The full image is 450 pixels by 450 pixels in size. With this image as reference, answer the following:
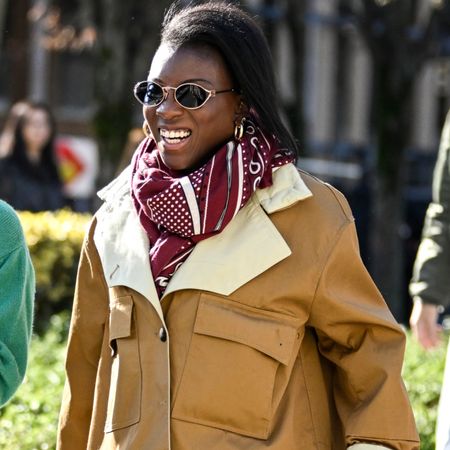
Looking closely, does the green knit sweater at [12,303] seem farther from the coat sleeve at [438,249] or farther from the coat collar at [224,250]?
the coat sleeve at [438,249]

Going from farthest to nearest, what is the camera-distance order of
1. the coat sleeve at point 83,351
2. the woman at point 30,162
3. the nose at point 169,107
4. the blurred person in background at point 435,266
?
the woman at point 30,162 < the blurred person in background at point 435,266 < the coat sleeve at point 83,351 < the nose at point 169,107

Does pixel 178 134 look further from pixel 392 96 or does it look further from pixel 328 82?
pixel 328 82

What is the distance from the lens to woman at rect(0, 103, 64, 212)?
10102mm

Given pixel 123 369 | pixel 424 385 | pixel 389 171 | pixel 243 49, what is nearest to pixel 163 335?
pixel 123 369

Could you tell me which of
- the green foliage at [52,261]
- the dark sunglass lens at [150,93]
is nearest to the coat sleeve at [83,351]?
the dark sunglass lens at [150,93]

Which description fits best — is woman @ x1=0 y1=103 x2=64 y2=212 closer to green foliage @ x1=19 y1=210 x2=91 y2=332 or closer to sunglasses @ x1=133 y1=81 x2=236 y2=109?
green foliage @ x1=19 y1=210 x2=91 y2=332

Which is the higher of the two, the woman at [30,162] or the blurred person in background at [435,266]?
the blurred person in background at [435,266]

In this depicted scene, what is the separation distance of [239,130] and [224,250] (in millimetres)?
335

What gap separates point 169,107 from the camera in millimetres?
3621

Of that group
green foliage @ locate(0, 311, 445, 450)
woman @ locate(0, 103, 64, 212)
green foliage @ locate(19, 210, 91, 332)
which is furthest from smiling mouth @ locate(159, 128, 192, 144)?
woman @ locate(0, 103, 64, 212)

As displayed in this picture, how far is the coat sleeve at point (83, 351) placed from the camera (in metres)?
3.82

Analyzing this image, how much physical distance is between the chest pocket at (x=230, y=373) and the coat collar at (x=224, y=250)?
0.28ft

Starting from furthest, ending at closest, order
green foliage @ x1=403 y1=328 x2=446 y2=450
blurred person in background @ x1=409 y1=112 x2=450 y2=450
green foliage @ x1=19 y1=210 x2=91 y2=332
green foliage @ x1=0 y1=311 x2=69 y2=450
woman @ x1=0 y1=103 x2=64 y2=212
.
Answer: woman @ x1=0 y1=103 x2=64 y2=212 → green foliage @ x1=19 y1=210 x2=91 y2=332 → green foliage @ x1=403 y1=328 x2=446 y2=450 → green foliage @ x1=0 y1=311 x2=69 y2=450 → blurred person in background @ x1=409 y1=112 x2=450 y2=450

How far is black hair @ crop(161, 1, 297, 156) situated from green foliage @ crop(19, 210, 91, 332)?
Answer: 18.2 feet
